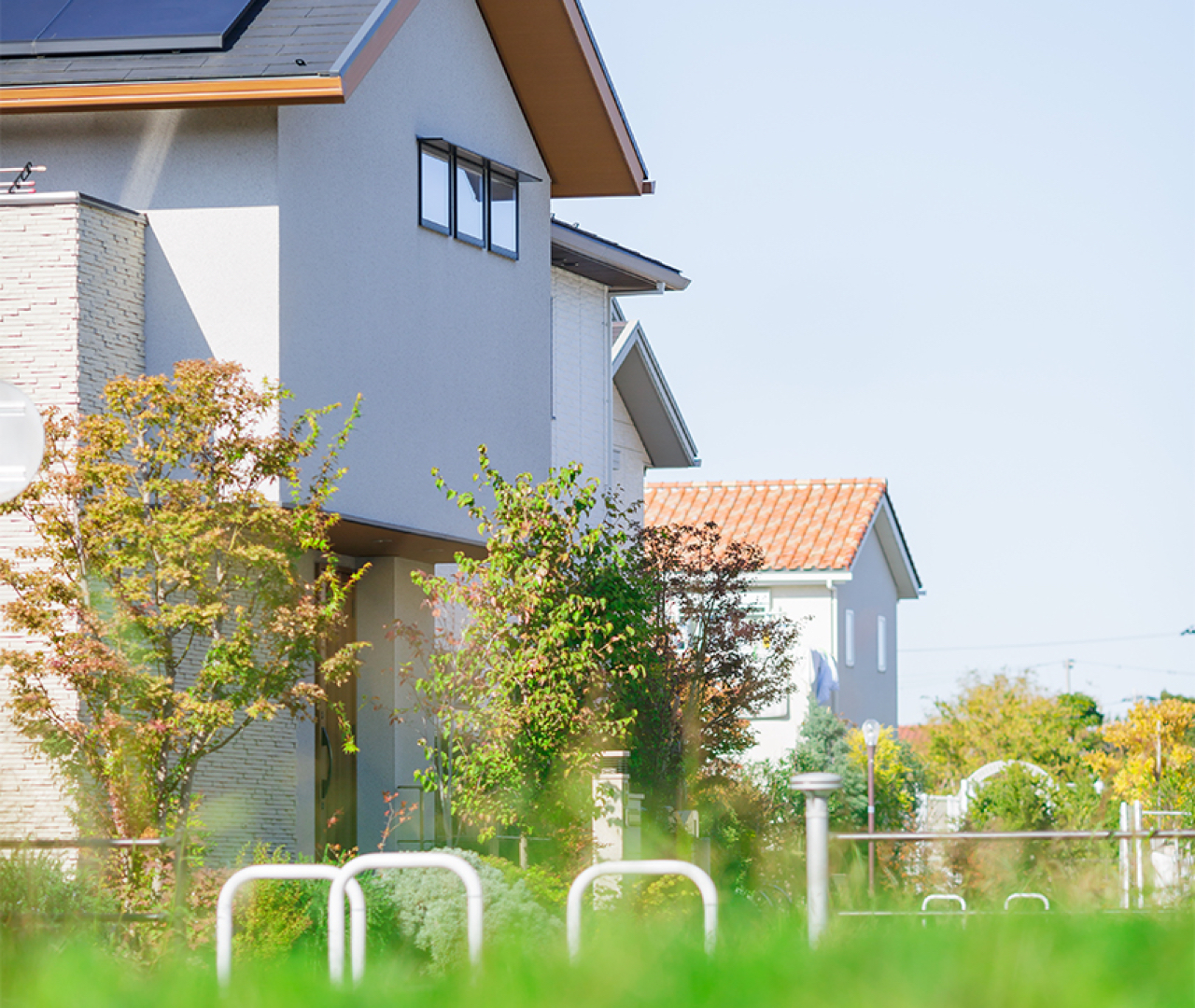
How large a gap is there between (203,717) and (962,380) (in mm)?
9795

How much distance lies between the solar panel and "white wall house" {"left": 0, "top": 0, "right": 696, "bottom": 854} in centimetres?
6

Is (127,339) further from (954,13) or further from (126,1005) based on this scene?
(126,1005)

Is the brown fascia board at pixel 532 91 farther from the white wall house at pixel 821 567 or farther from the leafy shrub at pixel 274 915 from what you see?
the white wall house at pixel 821 567

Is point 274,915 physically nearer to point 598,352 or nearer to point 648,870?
point 648,870

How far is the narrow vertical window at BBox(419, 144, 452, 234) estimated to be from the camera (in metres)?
19.1

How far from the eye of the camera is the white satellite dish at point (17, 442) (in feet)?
29.1

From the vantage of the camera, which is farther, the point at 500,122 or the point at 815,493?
the point at 815,493

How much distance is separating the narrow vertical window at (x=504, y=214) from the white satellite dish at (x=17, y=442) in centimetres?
1184

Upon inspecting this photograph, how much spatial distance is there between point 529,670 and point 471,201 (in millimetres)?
6526

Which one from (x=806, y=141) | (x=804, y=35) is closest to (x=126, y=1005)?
(x=804, y=35)

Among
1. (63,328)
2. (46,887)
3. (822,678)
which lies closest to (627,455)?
(822,678)

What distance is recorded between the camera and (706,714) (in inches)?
873

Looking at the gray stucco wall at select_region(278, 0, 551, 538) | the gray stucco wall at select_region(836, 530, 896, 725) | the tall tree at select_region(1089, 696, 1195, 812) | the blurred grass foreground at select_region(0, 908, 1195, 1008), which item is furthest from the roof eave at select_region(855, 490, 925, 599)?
the blurred grass foreground at select_region(0, 908, 1195, 1008)

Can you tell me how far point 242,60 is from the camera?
1611 cm
